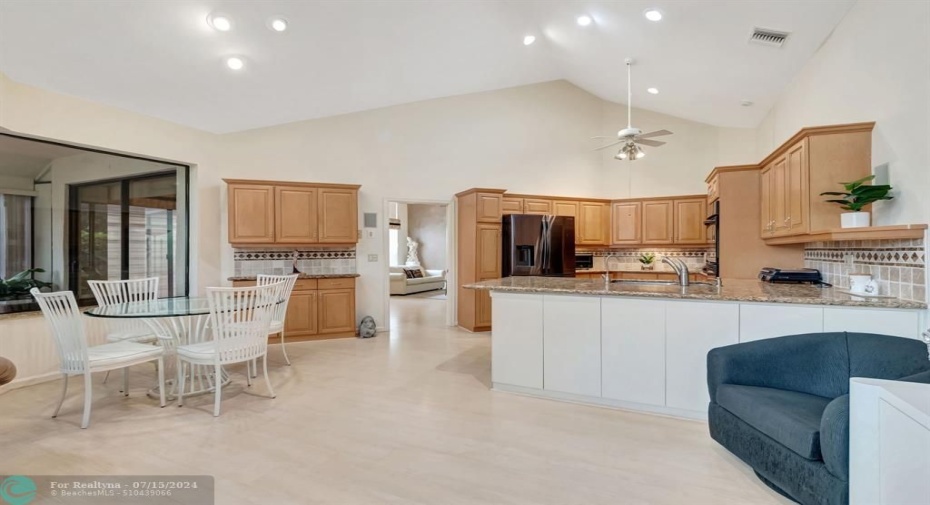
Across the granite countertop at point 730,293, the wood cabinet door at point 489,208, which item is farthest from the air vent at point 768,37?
the wood cabinet door at point 489,208

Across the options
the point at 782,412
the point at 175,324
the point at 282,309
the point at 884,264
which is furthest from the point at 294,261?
the point at 884,264

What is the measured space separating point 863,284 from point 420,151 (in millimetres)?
5025

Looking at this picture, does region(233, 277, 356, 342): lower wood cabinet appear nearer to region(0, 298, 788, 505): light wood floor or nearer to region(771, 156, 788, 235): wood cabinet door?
region(0, 298, 788, 505): light wood floor

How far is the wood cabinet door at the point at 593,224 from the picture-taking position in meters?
6.73

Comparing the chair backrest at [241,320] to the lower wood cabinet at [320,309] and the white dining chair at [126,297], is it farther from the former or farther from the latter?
the lower wood cabinet at [320,309]

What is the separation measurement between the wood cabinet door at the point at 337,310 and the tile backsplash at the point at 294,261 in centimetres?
45

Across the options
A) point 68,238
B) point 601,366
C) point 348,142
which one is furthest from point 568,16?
point 68,238

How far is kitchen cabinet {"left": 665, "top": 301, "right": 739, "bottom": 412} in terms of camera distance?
107 inches

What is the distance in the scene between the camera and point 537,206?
6395 millimetres

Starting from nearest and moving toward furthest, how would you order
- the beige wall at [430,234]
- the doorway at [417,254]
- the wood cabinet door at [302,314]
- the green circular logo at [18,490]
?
the green circular logo at [18,490] < the wood cabinet door at [302,314] < the doorway at [417,254] < the beige wall at [430,234]

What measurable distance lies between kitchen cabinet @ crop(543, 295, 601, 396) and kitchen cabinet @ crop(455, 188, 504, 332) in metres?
2.62

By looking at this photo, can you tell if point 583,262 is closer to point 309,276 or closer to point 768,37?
point 768,37

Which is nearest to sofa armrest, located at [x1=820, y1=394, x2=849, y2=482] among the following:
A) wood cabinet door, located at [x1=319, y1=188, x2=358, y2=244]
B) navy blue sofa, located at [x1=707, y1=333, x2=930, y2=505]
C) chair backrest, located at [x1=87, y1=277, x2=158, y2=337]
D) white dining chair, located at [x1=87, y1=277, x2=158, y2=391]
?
navy blue sofa, located at [x1=707, y1=333, x2=930, y2=505]

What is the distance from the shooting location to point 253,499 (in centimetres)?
192
